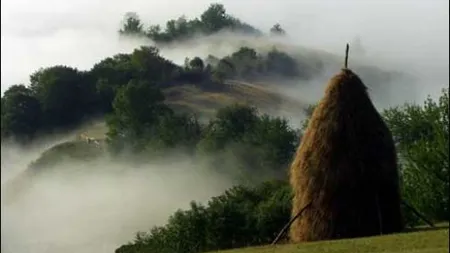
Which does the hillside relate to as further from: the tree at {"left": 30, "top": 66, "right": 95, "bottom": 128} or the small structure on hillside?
the small structure on hillside

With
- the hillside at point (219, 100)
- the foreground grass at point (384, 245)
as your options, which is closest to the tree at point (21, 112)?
the hillside at point (219, 100)

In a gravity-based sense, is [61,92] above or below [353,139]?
above

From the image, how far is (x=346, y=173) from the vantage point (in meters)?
28.3

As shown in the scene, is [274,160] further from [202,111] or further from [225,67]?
[225,67]

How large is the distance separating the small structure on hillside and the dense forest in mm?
6307

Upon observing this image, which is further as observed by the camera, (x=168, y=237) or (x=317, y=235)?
(x=168, y=237)

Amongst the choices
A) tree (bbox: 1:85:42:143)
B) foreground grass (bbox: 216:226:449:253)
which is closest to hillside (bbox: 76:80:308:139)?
tree (bbox: 1:85:42:143)

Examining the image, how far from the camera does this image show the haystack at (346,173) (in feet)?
93.1

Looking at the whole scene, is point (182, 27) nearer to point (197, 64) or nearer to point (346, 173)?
point (197, 64)

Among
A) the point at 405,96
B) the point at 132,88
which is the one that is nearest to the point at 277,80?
the point at 405,96

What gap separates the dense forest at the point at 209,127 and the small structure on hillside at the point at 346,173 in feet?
20.7

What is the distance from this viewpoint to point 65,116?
90.3m

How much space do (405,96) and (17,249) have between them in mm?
93317

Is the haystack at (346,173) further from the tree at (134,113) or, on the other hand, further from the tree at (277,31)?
the tree at (277,31)
